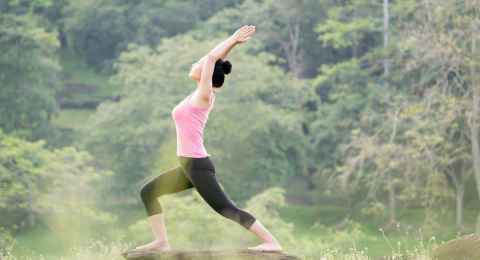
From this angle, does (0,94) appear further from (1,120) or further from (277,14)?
(277,14)

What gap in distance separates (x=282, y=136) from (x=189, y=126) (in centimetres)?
3023

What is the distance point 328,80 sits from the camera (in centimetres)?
4106

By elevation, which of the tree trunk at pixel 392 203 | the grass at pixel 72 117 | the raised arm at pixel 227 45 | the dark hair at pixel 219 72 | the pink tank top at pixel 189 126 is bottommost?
the tree trunk at pixel 392 203

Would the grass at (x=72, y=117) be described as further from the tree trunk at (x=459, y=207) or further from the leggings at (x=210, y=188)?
the leggings at (x=210, y=188)

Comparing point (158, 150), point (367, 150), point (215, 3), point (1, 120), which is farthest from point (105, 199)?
point (215, 3)

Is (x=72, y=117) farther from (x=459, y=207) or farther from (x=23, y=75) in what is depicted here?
(x=459, y=207)

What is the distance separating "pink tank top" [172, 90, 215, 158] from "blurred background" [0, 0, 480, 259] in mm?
16481

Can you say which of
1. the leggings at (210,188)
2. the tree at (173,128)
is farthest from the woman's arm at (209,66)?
the tree at (173,128)

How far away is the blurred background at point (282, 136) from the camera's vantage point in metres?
29.4

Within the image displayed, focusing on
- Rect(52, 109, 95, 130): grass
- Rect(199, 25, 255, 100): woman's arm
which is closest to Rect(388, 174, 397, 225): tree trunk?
Rect(52, 109, 95, 130): grass

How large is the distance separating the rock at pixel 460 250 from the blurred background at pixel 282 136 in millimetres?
15110

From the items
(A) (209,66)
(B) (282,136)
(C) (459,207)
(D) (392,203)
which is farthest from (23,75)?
(A) (209,66)

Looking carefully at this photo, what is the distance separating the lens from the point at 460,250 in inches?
331

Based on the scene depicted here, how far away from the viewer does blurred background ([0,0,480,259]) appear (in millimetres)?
29359
